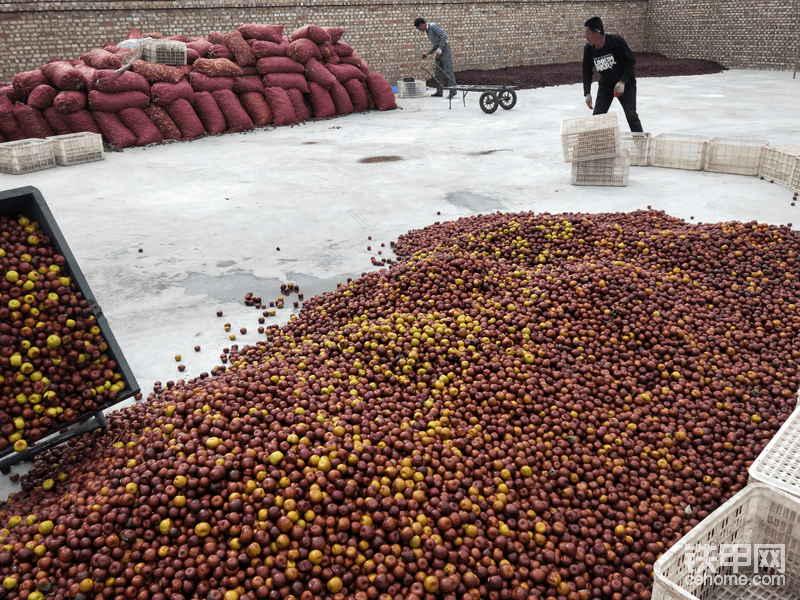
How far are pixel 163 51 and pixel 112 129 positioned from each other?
1.49 metres

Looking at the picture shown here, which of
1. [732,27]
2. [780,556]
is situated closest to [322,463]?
[780,556]

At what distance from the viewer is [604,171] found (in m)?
5.68

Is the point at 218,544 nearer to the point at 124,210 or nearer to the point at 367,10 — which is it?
the point at 124,210

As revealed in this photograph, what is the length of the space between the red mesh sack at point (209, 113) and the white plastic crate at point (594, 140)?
222 inches

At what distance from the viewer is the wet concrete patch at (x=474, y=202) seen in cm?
517

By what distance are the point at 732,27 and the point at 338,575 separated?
19841 mm

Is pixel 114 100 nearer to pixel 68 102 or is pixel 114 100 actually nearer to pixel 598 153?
pixel 68 102

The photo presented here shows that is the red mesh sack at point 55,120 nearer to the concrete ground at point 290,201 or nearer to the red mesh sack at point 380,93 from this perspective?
the concrete ground at point 290,201

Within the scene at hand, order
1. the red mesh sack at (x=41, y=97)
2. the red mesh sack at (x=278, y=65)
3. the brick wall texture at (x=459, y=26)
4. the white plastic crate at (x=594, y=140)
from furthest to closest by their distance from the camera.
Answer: the brick wall texture at (x=459, y=26)
the red mesh sack at (x=278, y=65)
the red mesh sack at (x=41, y=97)
the white plastic crate at (x=594, y=140)

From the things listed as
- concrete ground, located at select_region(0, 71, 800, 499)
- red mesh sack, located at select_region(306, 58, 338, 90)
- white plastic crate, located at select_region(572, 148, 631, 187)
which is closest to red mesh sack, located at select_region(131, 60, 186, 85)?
concrete ground, located at select_region(0, 71, 800, 499)

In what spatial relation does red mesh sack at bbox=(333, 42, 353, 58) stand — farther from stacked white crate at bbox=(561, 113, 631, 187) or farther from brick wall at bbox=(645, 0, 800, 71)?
brick wall at bbox=(645, 0, 800, 71)

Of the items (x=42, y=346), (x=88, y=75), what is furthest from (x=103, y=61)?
(x=42, y=346)

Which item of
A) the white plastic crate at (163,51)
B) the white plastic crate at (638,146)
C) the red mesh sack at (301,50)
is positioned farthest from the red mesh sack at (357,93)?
the white plastic crate at (638,146)

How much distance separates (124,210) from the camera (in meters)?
5.44
